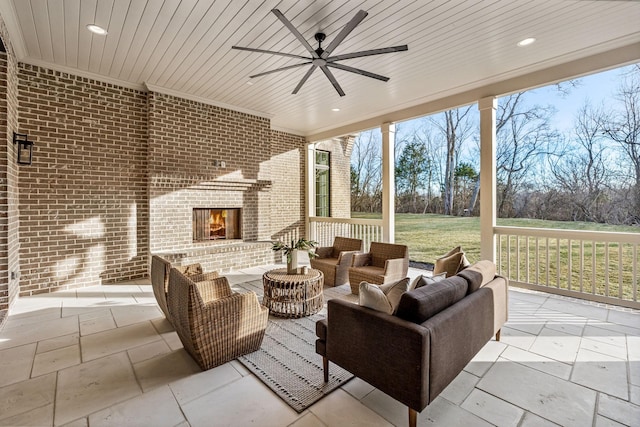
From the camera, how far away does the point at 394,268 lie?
13.1ft

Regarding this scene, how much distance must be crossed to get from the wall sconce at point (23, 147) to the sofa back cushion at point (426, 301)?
4.82m

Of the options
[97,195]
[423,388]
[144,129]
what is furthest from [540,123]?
[97,195]

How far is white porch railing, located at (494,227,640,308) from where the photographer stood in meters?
3.52

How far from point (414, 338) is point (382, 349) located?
263 mm

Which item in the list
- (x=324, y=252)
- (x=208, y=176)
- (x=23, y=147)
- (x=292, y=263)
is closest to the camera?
(x=292, y=263)

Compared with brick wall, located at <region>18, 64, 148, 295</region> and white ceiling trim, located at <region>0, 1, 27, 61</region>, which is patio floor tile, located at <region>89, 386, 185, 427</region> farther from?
white ceiling trim, located at <region>0, 1, 27, 61</region>

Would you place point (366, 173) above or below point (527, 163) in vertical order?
above

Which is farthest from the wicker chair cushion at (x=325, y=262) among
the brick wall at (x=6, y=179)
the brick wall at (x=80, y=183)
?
the brick wall at (x=6, y=179)

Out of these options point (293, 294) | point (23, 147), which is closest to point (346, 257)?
point (293, 294)

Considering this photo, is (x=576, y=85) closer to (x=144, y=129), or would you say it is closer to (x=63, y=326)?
(x=144, y=129)

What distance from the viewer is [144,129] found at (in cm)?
490

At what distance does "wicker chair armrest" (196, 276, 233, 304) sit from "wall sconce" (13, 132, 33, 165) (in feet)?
9.86

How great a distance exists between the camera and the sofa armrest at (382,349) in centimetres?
157

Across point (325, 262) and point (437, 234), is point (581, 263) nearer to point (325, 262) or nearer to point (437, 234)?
point (325, 262)
